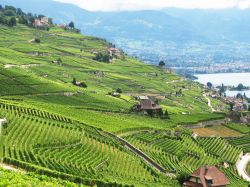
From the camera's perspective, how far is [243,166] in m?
103

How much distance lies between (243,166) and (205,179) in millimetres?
29292

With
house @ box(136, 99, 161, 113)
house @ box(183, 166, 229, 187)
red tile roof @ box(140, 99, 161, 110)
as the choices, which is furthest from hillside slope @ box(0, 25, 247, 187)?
red tile roof @ box(140, 99, 161, 110)

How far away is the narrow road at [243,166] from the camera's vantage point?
98.0 m

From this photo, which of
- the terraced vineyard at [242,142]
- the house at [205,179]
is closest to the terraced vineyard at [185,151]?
the terraced vineyard at [242,142]

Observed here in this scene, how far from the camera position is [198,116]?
13075cm

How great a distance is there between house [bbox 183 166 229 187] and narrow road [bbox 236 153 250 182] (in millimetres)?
19485

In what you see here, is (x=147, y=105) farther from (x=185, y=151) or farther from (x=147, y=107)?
(x=185, y=151)

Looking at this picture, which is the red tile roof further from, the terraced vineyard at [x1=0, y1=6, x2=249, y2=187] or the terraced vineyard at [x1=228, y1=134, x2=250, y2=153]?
the terraced vineyard at [x1=228, y1=134, x2=250, y2=153]

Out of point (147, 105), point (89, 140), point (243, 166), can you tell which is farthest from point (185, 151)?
point (147, 105)

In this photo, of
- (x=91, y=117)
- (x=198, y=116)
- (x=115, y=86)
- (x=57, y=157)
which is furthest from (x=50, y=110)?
(x=115, y=86)

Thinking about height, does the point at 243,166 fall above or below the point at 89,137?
below

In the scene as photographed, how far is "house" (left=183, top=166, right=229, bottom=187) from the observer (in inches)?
2987

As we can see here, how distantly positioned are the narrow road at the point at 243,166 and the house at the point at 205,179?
19485 millimetres

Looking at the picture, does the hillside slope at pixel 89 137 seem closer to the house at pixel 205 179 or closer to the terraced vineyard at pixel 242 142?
the house at pixel 205 179
